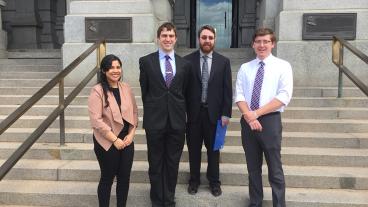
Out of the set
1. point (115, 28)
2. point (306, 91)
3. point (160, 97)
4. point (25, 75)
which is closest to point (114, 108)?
point (160, 97)

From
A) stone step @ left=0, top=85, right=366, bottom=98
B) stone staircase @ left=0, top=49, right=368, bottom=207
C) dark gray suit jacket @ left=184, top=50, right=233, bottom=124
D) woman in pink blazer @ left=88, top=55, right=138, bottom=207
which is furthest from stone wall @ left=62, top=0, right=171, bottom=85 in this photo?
woman in pink blazer @ left=88, top=55, right=138, bottom=207

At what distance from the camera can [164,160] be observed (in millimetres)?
3734

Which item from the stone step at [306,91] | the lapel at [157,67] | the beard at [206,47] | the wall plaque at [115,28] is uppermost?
the wall plaque at [115,28]

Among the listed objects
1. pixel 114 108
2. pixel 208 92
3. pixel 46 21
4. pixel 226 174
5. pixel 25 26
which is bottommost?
pixel 226 174

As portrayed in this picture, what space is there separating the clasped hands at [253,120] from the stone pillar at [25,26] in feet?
35.2

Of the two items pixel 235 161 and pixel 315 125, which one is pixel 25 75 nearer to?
pixel 235 161

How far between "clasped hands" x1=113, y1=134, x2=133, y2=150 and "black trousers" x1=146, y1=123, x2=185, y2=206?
0.21m

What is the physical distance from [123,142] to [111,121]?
0.21 meters

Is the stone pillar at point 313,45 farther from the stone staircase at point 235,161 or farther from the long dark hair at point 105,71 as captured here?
the long dark hair at point 105,71

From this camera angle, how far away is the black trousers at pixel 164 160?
142 inches

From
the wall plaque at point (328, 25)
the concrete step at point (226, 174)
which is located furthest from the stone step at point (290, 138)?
the wall plaque at point (328, 25)

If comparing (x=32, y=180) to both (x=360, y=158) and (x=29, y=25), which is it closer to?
(x=360, y=158)

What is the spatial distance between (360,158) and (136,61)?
4161 millimetres

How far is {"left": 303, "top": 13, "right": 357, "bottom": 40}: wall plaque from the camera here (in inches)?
266
